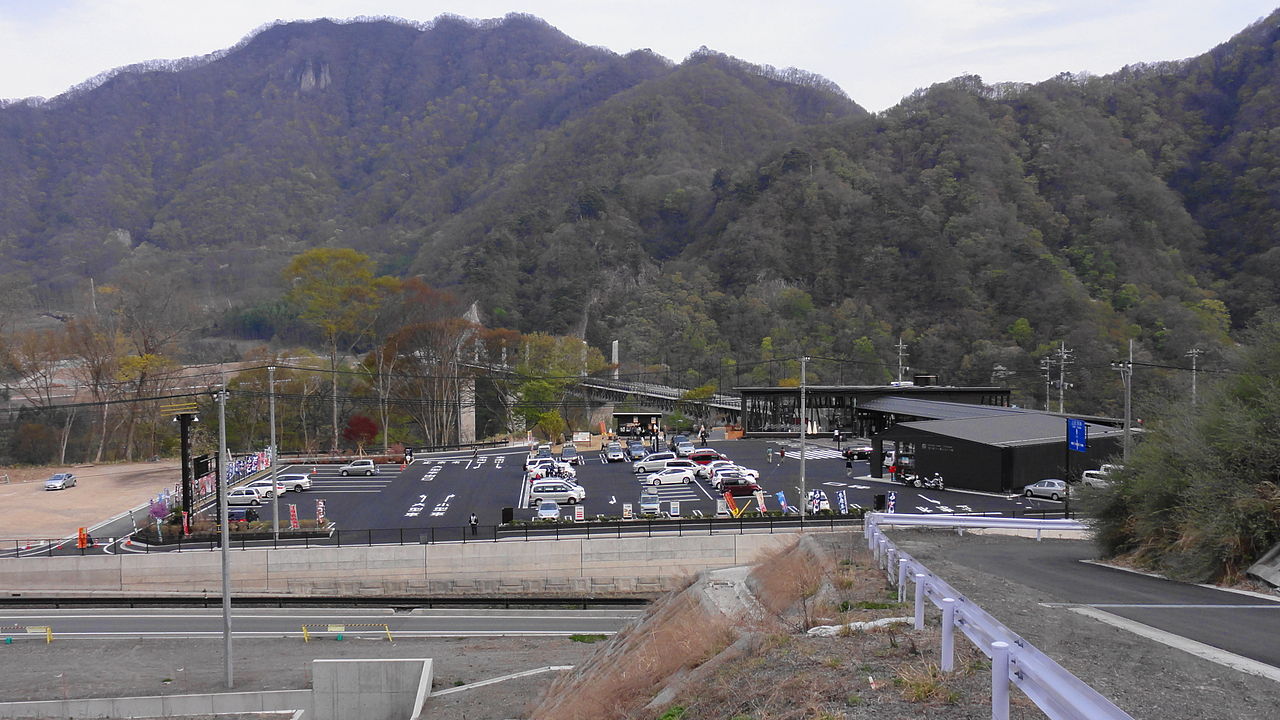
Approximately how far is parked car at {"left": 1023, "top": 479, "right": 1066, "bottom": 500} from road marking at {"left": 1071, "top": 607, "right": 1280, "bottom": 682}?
2575 cm

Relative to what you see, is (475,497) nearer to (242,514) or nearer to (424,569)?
(242,514)

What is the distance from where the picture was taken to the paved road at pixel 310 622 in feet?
77.3

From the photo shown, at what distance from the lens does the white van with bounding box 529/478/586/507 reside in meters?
34.6

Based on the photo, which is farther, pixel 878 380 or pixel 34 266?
pixel 34 266

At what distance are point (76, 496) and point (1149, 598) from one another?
45.6 metres

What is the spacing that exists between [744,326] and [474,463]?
169 feet

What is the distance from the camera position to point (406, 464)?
47781 millimetres

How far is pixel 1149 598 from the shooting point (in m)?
11.1

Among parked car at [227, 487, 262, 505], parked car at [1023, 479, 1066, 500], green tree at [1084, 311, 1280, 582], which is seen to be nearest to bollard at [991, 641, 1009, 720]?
green tree at [1084, 311, 1280, 582]

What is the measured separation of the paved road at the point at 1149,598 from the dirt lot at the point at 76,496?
3373cm

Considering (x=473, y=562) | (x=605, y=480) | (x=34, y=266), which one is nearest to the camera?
(x=473, y=562)

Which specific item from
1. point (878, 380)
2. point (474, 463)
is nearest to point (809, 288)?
point (878, 380)

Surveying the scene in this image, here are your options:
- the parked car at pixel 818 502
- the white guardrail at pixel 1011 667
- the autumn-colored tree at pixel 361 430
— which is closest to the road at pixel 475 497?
the parked car at pixel 818 502

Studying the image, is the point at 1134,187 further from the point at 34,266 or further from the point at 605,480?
the point at 34,266
